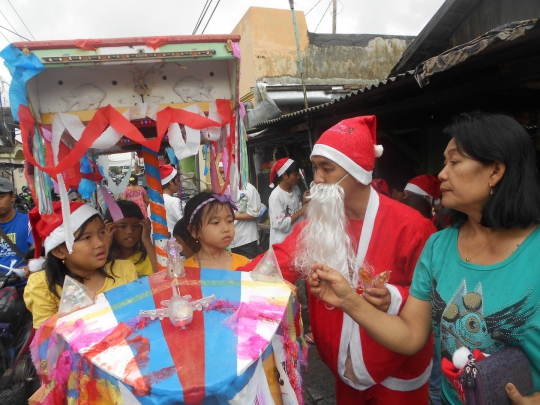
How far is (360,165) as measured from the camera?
6.22ft

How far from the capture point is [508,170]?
1.25 meters

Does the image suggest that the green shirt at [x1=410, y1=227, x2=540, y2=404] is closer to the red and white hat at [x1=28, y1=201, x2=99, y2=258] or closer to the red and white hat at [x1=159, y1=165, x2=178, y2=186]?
the red and white hat at [x1=28, y1=201, x2=99, y2=258]

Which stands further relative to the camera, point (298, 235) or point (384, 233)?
point (298, 235)

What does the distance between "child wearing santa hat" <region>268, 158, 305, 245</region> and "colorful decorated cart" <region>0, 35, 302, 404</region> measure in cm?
243

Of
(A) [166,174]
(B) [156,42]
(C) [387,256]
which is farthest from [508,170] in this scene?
(A) [166,174]

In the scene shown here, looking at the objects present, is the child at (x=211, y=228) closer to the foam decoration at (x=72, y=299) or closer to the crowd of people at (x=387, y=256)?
the crowd of people at (x=387, y=256)

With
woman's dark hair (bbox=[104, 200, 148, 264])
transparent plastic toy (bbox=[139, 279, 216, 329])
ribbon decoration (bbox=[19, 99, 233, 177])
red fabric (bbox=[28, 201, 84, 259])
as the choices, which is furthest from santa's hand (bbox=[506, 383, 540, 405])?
woman's dark hair (bbox=[104, 200, 148, 264])

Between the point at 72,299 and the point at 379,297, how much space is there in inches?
51.1

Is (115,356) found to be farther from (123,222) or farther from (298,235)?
(123,222)

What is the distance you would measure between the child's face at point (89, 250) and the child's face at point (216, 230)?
1.94 feet

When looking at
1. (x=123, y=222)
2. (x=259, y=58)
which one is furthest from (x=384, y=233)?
(x=259, y=58)

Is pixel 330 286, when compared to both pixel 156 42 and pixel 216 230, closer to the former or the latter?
pixel 216 230

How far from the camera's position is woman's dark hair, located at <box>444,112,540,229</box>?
1213mm

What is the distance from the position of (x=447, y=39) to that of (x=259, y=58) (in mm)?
5852
